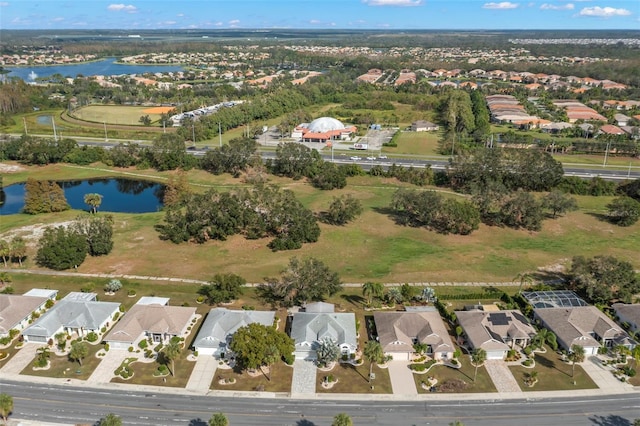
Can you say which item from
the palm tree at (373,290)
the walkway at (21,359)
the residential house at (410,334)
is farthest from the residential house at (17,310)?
the residential house at (410,334)

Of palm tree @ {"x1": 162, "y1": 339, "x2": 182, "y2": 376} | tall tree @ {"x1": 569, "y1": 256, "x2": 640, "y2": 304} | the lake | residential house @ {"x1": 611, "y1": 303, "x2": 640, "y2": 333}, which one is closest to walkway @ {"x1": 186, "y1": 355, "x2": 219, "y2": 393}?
palm tree @ {"x1": 162, "y1": 339, "x2": 182, "y2": 376}

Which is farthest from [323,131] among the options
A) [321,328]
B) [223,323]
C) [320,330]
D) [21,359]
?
[21,359]

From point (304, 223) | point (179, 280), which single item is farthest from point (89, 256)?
point (304, 223)

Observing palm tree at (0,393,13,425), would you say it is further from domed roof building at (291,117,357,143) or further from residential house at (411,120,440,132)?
residential house at (411,120,440,132)

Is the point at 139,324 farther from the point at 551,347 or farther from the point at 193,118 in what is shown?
the point at 193,118

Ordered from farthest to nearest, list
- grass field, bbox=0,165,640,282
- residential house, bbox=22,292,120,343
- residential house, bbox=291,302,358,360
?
grass field, bbox=0,165,640,282 → residential house, bbox=22,292,120,343 → residential house, bbox=291,302,358,360

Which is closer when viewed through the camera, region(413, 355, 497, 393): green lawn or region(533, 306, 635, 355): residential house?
region(413, 355, 497, 393): green lawn
